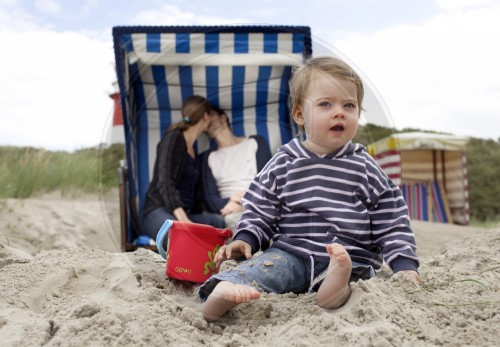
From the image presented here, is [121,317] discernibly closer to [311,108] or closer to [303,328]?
[303,328]

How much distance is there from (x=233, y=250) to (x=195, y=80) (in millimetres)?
2740

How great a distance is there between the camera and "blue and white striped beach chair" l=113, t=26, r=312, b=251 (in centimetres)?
430

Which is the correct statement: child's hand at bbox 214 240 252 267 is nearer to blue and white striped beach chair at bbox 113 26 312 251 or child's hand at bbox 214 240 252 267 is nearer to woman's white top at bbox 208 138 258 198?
woman's white top at bbox 208 138 258 198

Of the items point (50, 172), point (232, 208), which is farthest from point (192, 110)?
point (50, 172)

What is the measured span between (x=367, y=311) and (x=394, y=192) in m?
0.64

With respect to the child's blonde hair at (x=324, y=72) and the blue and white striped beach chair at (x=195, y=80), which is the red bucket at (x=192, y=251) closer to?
the child's blonde hair at (x=324, y=72)

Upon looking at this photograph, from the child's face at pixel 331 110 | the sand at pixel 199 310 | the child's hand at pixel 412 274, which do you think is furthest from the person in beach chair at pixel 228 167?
the child's hand at pixel 412 274

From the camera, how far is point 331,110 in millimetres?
2000

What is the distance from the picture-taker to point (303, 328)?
5.19 feet

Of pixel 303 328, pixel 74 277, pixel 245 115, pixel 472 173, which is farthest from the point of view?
pixel 472 173

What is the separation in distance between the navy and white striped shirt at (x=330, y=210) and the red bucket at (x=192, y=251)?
18cm

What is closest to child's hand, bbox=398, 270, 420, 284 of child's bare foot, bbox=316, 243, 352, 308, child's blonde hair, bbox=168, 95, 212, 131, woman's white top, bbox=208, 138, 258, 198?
child's bare foot, bbox=316, 243, 352, 308

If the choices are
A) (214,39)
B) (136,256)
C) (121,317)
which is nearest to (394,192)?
(121,317)

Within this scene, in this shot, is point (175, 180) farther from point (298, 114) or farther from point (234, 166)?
point (298, 114)
